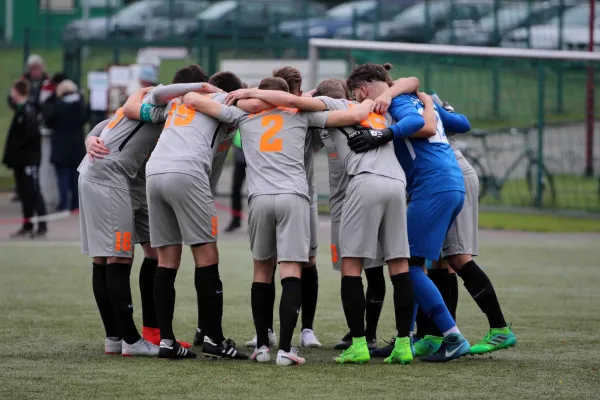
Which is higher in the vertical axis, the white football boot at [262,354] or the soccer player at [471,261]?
the soccer player at [471,261]

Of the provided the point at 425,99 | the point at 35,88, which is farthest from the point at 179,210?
the point at 35,88

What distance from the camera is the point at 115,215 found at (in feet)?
25.6

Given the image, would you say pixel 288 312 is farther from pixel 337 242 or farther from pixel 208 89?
pixel 208 89

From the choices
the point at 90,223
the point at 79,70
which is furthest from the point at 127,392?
the point at 79,70

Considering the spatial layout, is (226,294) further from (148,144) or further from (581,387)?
(581,387)

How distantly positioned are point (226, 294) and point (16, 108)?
609cm

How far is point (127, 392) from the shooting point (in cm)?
644

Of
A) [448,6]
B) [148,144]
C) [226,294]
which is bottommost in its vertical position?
[226,294]

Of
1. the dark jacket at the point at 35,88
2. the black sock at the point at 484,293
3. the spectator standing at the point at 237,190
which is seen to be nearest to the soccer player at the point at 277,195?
the black sock at the point at 484,293

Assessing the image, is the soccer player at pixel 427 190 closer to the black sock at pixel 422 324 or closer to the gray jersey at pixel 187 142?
the black sock at pixel 422 324

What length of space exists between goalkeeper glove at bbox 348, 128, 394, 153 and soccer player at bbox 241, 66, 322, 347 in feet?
1.70

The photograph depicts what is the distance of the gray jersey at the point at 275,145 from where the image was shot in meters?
7.42

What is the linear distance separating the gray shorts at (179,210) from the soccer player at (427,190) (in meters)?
1.05

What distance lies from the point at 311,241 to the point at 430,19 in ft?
58.0
